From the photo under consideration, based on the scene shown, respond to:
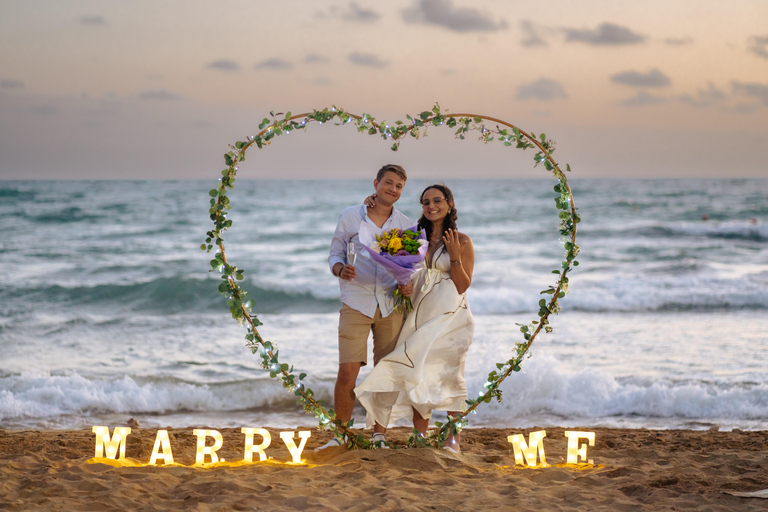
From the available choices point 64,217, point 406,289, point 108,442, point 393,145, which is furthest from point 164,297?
point 64,217

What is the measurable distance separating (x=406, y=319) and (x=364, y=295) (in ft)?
1.30

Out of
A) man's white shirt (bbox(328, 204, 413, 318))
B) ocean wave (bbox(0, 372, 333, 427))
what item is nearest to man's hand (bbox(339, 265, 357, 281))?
man's white shirt (bbox(328, 204, 413, 318))

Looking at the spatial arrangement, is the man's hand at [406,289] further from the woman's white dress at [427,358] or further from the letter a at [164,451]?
the letter a at [164,451]

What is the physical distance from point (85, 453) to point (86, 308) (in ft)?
30.8

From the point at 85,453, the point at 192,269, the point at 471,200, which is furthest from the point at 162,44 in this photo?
the point at 471,200

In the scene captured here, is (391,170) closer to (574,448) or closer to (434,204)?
(434,204)

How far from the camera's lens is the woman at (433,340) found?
521cm

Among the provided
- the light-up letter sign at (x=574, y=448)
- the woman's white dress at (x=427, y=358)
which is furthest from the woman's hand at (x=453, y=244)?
the light-up letter sign at (x=574, y=448)

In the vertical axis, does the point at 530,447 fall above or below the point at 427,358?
below

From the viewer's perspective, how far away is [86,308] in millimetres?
14156

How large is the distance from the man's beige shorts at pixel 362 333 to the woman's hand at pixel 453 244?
2.15ft

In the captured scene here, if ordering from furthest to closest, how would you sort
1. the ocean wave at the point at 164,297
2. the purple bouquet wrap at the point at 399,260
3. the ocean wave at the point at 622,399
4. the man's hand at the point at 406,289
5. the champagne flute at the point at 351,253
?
the ocean wave at the point at 164,297 → the ocean wave at the point at 622,399 → the man's hand at the point at 406,289 → the champagne flute at the point at 351,253 → the purple bouquet wrap at the point at 399,260

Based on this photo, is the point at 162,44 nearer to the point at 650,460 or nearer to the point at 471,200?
the point at 650,460

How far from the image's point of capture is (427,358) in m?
5.29
